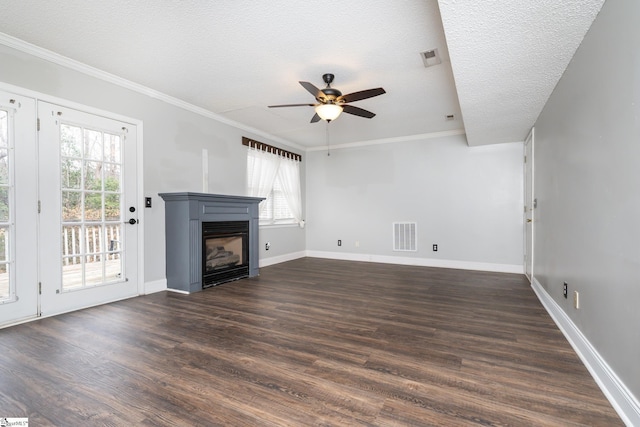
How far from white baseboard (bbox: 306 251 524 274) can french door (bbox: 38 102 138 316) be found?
3791 mm

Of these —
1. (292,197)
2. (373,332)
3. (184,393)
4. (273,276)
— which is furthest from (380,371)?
(292,197)

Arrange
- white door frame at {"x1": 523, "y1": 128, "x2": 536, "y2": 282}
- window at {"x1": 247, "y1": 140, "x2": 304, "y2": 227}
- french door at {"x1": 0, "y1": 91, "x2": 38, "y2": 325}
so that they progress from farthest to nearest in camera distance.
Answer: window at {"x1": 247, "y1": 140, "x2": 304, "y2": 227}
white door frame at {"x1": 523, "y1": 128, "x2": 536, "y2": 282}
french door at {"x1": 0, "y1": 91, "x2": 38, "y2": 325}

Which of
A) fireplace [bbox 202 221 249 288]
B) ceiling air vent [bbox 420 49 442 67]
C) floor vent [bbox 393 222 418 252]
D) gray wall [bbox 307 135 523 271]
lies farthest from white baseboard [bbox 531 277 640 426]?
fireplace [bbox 202 221 249 288]

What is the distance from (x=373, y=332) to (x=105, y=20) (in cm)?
320

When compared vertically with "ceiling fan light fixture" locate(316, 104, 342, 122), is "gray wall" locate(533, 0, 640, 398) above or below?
below

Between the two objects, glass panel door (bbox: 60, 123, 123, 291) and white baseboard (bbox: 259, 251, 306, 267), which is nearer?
glass panel door (bbox: 60, 123, 123, 291)

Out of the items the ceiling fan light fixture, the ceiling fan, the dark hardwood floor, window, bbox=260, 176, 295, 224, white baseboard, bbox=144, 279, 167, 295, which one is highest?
the ceiling fan

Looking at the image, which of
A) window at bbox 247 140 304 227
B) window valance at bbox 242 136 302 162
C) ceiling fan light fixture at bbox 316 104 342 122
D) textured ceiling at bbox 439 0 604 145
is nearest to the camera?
textured ceiling at bbox 439 0 604 145

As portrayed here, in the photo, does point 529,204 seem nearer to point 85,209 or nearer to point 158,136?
point 158,136

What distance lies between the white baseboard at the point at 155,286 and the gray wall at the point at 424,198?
11.1ft

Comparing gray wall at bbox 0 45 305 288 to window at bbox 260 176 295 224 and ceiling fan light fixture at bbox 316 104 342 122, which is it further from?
ceiling fan light fixture at bbox 316 104 342 122

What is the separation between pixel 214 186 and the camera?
4672 mm

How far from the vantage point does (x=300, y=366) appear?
1.94 m

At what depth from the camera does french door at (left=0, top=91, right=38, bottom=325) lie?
2662 millimetres
